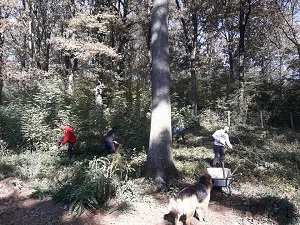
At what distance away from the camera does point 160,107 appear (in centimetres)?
908

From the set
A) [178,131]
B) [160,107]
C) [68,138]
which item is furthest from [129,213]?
[178,131]

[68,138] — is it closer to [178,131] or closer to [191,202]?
[178,131]

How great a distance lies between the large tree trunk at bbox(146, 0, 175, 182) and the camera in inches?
351

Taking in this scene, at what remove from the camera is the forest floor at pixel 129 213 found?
22.2 ft

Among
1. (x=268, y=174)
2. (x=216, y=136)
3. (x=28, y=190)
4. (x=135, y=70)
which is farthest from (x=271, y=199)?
(x=135, y=70)

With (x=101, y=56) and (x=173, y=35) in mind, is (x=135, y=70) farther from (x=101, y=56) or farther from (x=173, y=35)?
(x=101, y=56)

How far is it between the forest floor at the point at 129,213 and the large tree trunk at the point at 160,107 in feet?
2.91

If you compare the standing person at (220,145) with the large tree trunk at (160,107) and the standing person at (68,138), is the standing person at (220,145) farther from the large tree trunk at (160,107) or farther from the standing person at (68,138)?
the standing person at (68,138)

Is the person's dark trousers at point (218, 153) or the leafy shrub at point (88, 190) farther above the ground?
the person's dark trousers at point (218, 153)

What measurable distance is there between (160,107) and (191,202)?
3446mm

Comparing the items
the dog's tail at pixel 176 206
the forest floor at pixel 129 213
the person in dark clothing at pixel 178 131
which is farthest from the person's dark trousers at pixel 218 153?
the dog's tail at pixel 176 206

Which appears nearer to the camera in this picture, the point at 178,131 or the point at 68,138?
the point at 68,138

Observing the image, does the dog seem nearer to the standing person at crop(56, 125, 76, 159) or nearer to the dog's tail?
the dog's tail

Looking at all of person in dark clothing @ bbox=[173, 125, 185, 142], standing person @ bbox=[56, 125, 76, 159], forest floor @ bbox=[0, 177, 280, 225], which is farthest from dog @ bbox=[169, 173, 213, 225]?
person in dark clothing @ bbox=[173, 125, 185, 142]
